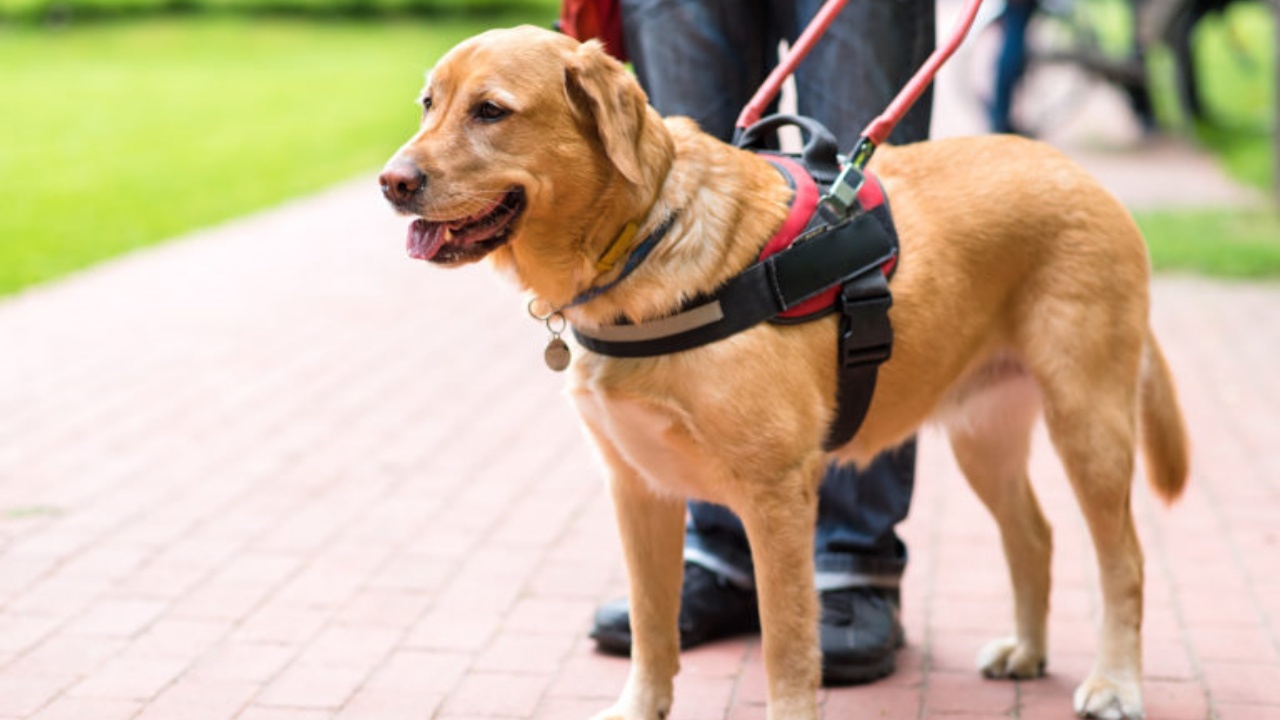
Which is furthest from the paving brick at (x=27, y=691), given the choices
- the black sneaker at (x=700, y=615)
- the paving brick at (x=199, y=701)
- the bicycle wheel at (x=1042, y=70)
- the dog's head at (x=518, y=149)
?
the bicycle wheel at (x=1042, y=70)

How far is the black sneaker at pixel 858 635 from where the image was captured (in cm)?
382

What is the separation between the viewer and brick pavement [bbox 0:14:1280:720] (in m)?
3.85

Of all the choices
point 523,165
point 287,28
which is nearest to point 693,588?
point 523,165

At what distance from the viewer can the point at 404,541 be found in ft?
16.6

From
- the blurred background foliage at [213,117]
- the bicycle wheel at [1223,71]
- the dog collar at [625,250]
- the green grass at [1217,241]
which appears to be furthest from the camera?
the bicycle wheel at [1223,71]

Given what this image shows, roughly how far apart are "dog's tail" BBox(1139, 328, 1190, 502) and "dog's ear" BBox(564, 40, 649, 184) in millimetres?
1543

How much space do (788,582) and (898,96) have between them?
1166 mm

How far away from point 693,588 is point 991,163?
139cm

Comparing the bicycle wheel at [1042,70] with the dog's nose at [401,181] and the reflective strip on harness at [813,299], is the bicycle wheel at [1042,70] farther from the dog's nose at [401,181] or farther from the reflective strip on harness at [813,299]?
the dog's nose at [401,181]

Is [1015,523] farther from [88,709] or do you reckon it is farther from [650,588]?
[88,709]

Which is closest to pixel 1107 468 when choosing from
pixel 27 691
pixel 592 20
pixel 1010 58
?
pixel 592 20

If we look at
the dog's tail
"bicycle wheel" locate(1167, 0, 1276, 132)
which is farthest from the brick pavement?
"bicycle wheel" locate(1167, 0, 1276, 132)

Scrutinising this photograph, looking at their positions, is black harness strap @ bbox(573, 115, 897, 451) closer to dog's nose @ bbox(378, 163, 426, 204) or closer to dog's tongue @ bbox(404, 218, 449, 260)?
dog's tongue @ bbox(404, 218, 449, 260)

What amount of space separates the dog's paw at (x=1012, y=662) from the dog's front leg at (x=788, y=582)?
828 mm
